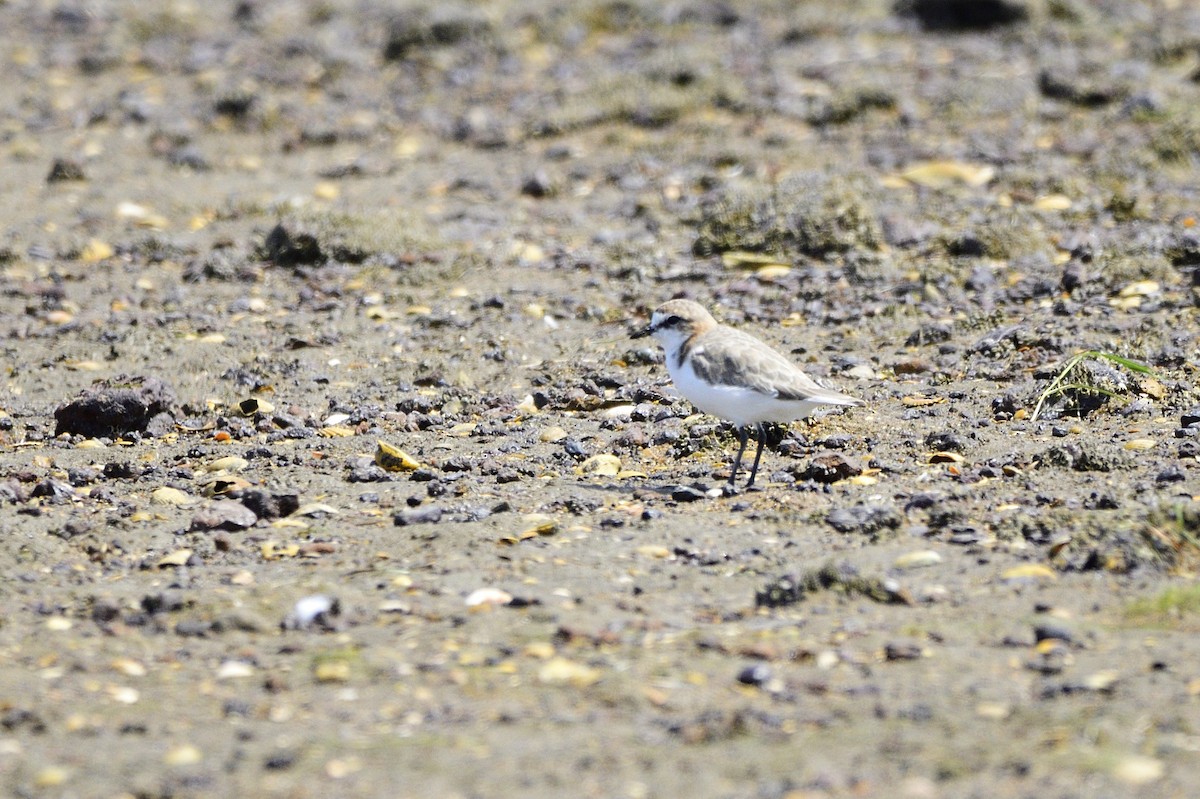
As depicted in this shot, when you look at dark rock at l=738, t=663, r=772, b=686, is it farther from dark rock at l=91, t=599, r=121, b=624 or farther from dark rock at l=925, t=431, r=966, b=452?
dark rock at l=925, t=431, r=966, b=452

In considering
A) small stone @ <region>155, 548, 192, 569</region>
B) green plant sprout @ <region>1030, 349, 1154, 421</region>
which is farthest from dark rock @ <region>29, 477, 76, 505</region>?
green plant sprout @ <region>1030, 349, 1154, 421</region>

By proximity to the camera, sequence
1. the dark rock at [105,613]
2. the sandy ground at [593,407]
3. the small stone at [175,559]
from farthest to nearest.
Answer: the small stone at [175,559] → the dark rock at [105,613] → the sandy ground at [593,407]

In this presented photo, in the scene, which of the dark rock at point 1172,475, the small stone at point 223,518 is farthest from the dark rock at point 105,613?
the dark rock at point 1172,475

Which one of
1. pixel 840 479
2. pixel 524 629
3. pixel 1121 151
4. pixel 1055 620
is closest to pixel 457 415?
pixel 840 479

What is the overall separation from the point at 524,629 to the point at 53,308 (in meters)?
5.68

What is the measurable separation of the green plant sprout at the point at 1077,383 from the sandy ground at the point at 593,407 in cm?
6

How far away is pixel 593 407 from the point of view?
787 cm

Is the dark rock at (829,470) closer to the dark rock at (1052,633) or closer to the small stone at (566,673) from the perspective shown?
the dark rock at (1052,633)

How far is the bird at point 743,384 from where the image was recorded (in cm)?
652

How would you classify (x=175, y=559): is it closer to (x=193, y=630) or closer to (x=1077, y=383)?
(x=193, y=630)

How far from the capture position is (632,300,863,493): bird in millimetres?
6523

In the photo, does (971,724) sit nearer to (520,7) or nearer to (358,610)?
(358,610)

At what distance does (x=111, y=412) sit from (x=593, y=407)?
246 cm

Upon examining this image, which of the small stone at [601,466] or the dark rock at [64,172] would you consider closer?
the small stone at [601,466]
